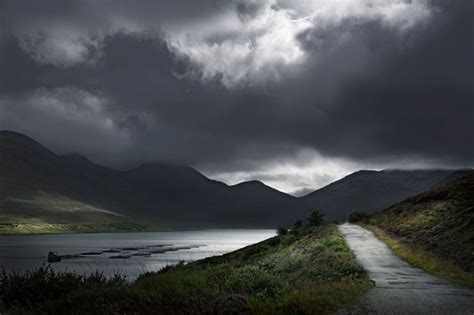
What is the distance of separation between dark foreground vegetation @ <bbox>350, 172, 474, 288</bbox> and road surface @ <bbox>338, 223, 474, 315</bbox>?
126 centimetres

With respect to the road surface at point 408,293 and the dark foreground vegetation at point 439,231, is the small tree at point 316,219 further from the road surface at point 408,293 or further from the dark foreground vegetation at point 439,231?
the road surface at point 408,293

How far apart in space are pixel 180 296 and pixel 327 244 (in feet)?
81.5

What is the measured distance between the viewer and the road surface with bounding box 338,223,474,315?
1368cm

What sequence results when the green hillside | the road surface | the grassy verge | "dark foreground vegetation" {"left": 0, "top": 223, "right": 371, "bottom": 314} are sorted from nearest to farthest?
1. "dark foreground vegetation" {"left": 0, "top": 223, "right": 371, "bottom": 314}
2. the road surface
3. the grassy verge
4. the green hillside

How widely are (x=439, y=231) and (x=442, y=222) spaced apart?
8.91 feet

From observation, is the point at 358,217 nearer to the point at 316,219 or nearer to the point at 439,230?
the point at 316,219

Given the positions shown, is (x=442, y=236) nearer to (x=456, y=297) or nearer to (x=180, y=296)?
(x=456, y=297)

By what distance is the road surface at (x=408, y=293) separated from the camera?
13.7 metres

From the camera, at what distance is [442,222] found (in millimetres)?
41938

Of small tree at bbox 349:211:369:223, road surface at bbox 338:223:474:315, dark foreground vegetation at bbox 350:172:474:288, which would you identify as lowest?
road surface at bbox 338:223:474:315

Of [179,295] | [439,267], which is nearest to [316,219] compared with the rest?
[439,267]

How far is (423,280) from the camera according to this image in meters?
20.6

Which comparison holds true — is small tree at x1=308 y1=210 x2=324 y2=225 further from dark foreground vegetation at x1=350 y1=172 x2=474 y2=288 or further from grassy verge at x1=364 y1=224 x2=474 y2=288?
grassy verge at x1=364 y1=224 x2=474 y2=288

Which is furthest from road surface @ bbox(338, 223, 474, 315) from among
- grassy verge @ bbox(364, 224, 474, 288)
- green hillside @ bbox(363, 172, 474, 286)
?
green hillside @ bbox(363, 172, 474, 286)
